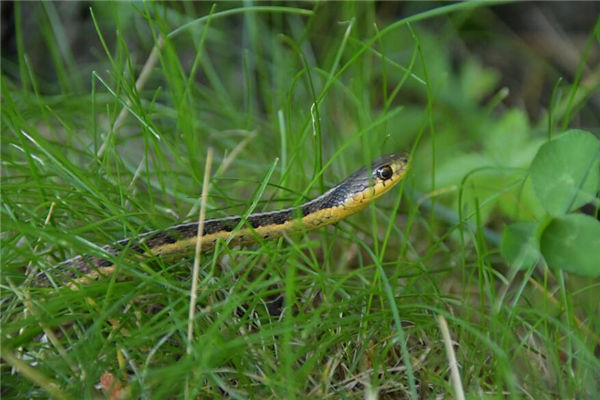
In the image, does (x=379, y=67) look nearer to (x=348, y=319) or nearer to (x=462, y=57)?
(x=462, y=57)

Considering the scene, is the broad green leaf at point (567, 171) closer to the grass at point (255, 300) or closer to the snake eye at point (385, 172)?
the grass at point (255, 300)

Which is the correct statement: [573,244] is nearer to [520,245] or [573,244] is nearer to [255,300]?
[520,245]

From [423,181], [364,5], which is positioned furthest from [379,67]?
[423,181]

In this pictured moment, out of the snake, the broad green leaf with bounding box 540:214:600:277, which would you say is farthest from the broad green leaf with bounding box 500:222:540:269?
the snake

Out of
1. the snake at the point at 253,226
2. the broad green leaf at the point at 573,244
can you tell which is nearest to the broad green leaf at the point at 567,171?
the broad green leaf at the point at 573,244

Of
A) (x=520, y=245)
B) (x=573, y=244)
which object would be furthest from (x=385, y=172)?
(x=573, y=244)

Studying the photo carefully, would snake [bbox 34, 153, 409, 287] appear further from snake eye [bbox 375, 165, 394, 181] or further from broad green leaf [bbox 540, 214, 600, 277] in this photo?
broad green leaf [bbox 540, 214, 600, 277]
